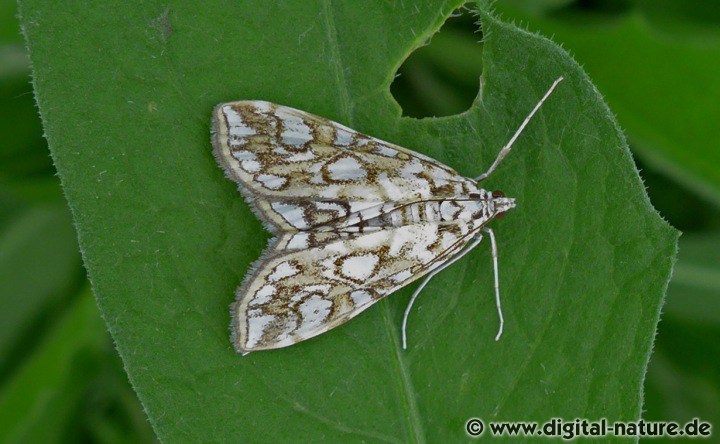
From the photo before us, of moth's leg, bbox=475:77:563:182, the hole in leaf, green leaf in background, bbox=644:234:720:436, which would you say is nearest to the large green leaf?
moth's leg, bbox=475:77:563:182

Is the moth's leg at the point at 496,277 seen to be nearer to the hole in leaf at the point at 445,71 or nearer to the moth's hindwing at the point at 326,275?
the moth's hindwing at the point at 326,275

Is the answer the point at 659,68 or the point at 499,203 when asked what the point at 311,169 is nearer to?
the point at 499,203

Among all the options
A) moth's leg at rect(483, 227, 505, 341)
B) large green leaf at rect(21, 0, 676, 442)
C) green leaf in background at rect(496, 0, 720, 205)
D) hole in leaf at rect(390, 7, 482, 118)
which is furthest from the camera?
hole in leaf at rect(390, 7, 482, 118)

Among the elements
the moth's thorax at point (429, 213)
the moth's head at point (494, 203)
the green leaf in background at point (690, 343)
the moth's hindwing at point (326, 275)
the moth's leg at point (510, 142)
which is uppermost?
the moth's leg at point (510, 142)

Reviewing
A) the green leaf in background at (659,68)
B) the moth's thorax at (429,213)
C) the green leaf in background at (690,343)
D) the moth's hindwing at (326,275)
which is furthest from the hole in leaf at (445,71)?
the green leaf in background at (690,343)

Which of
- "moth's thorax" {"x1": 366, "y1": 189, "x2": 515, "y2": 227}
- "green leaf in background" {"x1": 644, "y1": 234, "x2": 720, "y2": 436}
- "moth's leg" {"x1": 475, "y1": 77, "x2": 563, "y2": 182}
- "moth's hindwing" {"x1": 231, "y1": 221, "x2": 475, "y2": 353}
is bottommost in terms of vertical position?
"green leaf in background" {"x1": 644, "y1": 234, "x2": 720, "y2": 436}

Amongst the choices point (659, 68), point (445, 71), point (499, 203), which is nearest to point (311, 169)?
point (499, 203)

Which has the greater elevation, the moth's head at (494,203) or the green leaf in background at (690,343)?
the moth's head at (494,203)

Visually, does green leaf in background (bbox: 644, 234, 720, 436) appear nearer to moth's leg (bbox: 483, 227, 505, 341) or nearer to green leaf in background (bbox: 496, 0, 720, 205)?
green leaf in background (bbox: 496, 0, 720, 205)
